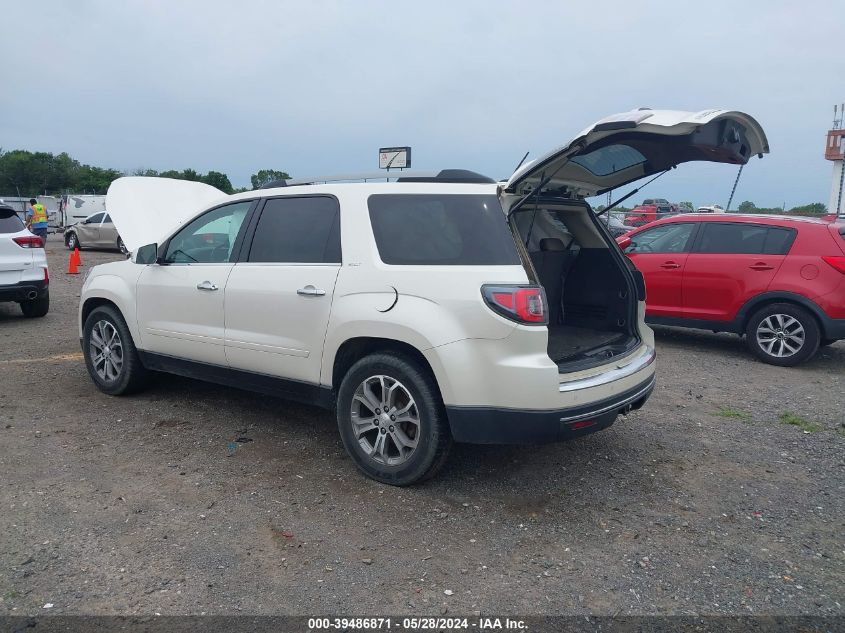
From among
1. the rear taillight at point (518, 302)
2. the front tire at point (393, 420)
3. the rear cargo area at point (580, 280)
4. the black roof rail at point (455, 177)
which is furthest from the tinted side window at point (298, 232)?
the rear cargo area at point (580, 280)

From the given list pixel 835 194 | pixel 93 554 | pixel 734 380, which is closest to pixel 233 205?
pixel 93 554

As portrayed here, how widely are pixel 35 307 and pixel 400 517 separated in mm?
8020

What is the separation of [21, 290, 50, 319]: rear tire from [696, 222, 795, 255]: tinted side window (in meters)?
8.91

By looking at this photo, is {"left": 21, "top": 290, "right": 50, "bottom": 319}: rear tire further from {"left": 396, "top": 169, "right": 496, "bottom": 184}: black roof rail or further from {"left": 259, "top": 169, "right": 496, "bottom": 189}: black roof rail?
{"left": 396, "top": 169, "right": 496, "bottom": 184}: black roof rail

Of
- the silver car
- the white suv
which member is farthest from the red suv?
the silver car

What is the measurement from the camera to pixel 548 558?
3.20 meters

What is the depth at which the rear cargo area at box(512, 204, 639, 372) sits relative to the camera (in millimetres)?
4527

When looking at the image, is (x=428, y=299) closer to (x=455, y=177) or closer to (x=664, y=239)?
(x=455, y=177)

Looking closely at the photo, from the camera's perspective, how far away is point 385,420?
3.84m

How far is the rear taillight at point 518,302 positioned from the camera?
343cm

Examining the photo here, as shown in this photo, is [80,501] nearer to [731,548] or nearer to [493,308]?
[493,308]

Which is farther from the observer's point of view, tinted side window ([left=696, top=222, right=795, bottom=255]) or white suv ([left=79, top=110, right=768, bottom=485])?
tinted side window ([left=696, top=222, right=795, bottom=255])

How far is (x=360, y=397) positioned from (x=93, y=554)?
62.8 inches

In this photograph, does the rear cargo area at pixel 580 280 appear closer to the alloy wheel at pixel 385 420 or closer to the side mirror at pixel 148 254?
the alloy wheel at pixel 385 420
